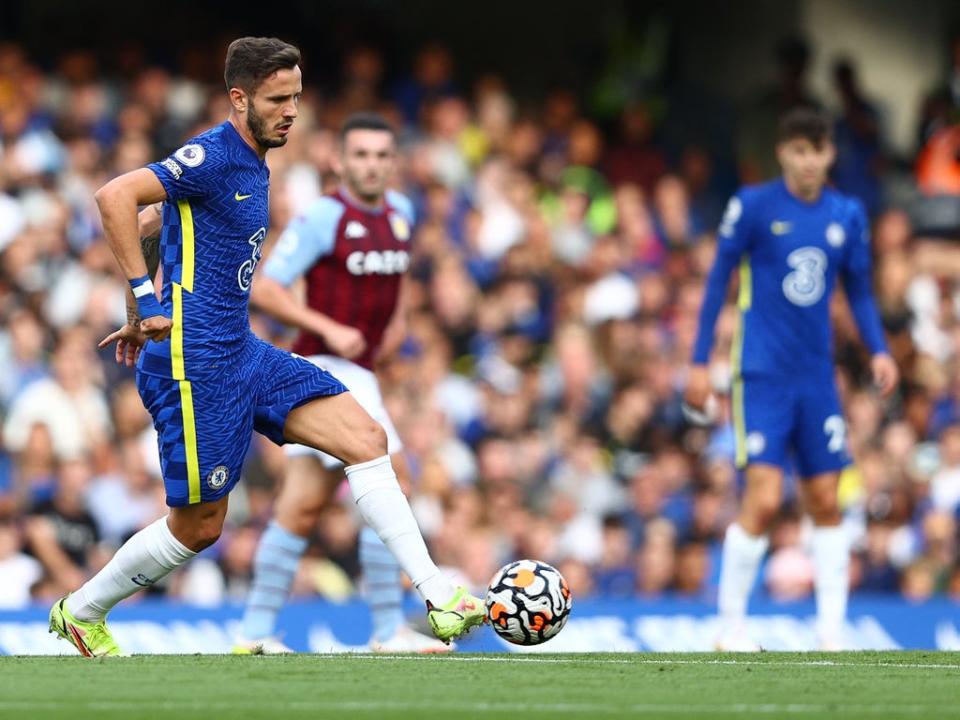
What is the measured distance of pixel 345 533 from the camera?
43.7 feet

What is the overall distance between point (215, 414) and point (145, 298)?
0.62 meters

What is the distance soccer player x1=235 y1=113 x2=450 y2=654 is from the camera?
922cm

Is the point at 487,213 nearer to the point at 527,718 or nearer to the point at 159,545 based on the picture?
the point at 159,545

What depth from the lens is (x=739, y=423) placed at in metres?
9.78

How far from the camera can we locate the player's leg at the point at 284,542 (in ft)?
30.1

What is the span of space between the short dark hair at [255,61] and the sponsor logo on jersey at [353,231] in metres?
2.15

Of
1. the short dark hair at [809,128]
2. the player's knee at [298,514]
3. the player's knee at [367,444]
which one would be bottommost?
the player's knee at [298,514]

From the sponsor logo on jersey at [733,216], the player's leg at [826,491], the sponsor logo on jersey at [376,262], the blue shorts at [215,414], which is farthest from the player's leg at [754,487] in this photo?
the blue shorts at [215,414]

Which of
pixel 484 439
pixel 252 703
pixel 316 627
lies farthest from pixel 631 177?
pixel 252 703

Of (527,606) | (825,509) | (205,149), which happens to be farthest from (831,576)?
(205,149)

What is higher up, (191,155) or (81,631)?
(191,155)

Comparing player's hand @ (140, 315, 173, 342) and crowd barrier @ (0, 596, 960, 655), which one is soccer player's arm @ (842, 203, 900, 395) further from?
player's hand @ (140, 315, 173, 342)

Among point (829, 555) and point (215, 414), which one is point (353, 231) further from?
point (829, 555)

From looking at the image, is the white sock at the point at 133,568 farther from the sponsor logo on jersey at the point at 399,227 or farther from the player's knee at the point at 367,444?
the sponsor logo on jersey at the point at 399,227
